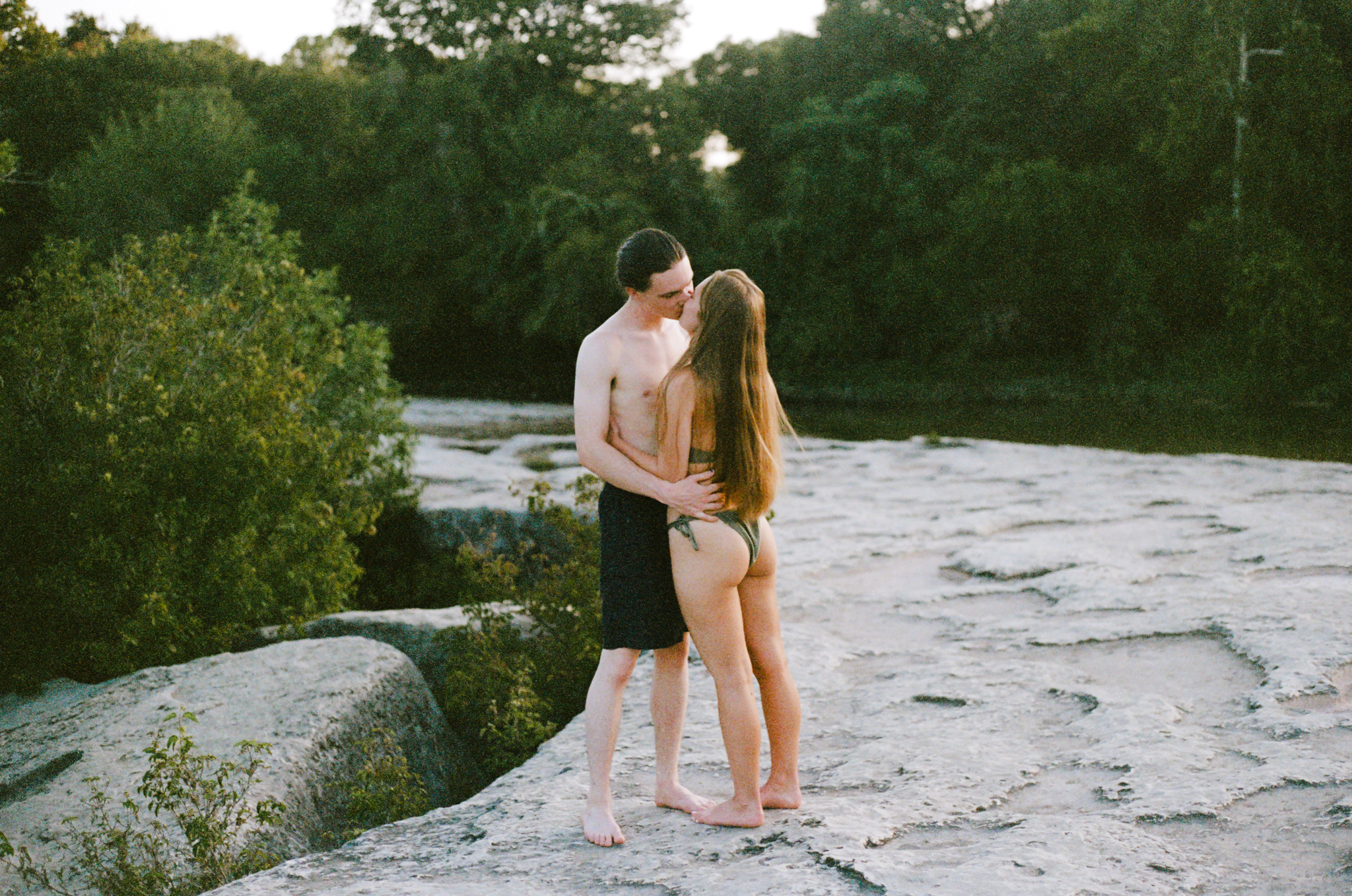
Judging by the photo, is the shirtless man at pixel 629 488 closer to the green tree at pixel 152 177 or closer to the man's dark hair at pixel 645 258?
the man's dark hair at pixel 645 258

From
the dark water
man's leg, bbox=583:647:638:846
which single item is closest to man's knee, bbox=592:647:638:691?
man's leg, bbox=583:647:638:846

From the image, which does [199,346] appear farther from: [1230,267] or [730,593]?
[1230,267]

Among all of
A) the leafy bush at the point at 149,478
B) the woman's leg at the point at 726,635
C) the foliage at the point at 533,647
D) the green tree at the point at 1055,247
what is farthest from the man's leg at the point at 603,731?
the green tree at the point at 1055,247

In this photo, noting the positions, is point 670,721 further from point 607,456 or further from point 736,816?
point 607,456

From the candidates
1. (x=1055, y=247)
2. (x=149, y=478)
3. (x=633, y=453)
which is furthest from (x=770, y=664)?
(x=1055, y=247)

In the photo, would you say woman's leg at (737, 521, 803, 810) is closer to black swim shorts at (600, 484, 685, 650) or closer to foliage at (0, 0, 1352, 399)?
black swim shorts at (600, 484, 685, 650)

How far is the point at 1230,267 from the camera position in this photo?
2089 centimetres

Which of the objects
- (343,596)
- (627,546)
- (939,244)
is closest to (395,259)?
(939,244)

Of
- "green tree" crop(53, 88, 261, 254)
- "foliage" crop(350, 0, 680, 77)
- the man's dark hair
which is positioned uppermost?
"foliage" crop(350, 0, 680, 77)

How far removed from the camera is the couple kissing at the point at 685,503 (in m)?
3.18

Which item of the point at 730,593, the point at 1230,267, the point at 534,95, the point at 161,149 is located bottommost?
the point at 730,593

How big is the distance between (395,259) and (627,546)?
84.3 feet

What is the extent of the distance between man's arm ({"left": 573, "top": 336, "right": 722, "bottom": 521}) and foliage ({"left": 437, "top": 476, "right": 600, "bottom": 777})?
2.12 meters

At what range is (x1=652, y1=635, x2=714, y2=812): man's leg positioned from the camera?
3.38m
